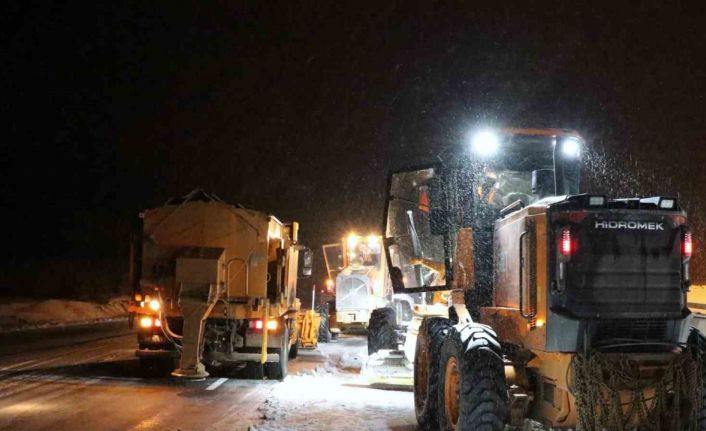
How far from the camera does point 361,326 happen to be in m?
24.5

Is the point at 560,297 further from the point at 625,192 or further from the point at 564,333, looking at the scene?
the point at 625,192

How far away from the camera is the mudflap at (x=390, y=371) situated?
1348 centimetres

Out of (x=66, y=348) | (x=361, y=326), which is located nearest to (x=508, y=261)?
(x=66, y=348)

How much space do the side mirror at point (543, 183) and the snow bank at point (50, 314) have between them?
23418 mm

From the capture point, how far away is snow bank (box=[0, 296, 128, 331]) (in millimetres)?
29212

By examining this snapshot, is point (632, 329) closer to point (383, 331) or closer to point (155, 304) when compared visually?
point (383, 331)

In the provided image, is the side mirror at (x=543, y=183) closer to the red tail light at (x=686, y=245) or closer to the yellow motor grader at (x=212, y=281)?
the red tail light at (x=686, y=245)

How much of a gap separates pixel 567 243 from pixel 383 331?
9.07m

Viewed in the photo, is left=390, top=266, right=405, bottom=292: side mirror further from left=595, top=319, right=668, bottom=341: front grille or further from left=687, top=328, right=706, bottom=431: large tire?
left=687, top=328, right=706, bottom=431: large tire

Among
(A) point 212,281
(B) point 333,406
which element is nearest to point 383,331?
(A) point 212,281

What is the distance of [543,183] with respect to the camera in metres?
9.05

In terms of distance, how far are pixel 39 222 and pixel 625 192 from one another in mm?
55695

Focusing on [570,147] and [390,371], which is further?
[390,371]

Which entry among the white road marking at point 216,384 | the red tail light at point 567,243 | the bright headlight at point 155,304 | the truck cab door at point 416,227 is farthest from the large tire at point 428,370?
the bright headlight at point 155,304
